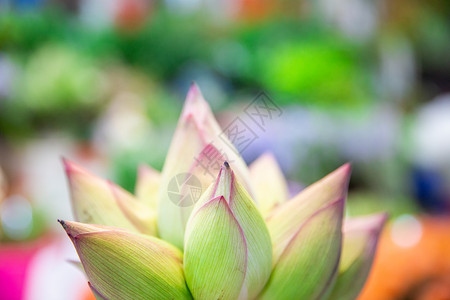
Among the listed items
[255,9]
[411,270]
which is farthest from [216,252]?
[255,9]

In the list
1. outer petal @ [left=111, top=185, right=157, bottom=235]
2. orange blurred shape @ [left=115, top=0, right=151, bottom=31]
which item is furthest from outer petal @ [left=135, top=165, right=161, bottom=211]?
orange blurred shape @ [left=115, top=0, right=151, bottom=31]

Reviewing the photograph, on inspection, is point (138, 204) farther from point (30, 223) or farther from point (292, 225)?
point (30, 223)

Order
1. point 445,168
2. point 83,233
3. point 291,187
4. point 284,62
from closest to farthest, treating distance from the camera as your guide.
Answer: point 83,233, point 291,187, point 445,168, point 284,62

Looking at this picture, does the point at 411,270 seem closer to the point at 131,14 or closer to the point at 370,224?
the point at 370,224

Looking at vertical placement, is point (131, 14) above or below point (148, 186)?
above

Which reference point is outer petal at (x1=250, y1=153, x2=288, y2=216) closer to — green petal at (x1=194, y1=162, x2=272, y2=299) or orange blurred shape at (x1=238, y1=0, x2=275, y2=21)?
green petal at (x1=194, y1=162, x2=272, y2=299)

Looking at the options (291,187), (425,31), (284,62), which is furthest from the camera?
(425,31)

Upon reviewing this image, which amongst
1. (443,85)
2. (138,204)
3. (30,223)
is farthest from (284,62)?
(138,204)
